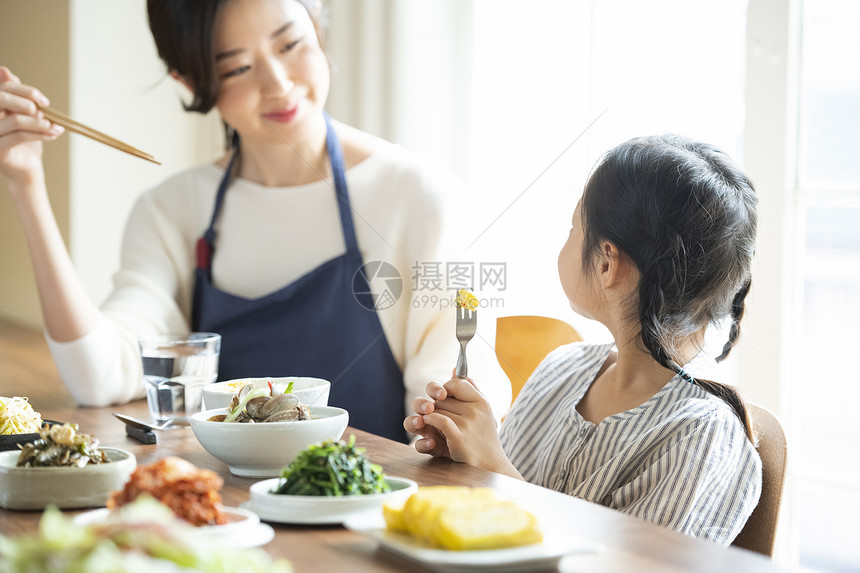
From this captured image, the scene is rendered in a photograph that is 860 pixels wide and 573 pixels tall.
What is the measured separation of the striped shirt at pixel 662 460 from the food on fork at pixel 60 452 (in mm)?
494

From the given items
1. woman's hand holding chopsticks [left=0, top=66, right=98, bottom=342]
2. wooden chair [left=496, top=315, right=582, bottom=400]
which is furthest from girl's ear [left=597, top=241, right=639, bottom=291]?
woman's hand holding chopsticks [left=0, top=66, right=98, bottom=342]

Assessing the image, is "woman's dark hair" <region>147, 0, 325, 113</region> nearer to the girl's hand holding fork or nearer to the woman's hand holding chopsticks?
the woman's hand holding chopsticks

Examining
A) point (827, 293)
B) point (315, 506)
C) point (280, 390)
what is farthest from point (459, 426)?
point (827, 293)

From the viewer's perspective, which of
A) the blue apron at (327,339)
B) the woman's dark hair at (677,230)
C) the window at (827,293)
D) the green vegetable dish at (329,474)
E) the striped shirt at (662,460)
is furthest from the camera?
the window at (827,293)

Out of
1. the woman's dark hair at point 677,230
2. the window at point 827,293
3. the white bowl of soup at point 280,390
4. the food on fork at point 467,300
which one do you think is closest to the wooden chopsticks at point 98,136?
the white bowl of soup at point 280,390

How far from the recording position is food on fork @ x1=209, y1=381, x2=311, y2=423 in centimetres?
74

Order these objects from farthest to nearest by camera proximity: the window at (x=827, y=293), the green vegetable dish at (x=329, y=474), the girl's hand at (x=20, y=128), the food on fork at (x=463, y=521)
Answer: the window at (x=827, y=293) < the girl's hand at (x=20, y=128) < the green vegetable dish at (x=329, y=474) < the food on fork at (x=463, y=521)

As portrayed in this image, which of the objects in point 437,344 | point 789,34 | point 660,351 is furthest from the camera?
point 789,34

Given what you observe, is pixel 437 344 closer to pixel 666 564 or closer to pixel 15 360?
pixel 666 564

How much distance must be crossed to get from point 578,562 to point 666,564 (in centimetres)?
5

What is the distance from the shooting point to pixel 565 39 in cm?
147

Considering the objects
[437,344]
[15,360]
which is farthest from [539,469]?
[15,360]

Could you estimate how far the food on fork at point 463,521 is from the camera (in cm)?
50

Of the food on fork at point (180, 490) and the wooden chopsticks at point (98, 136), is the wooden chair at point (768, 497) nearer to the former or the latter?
the food on fork at point (180, 490)
